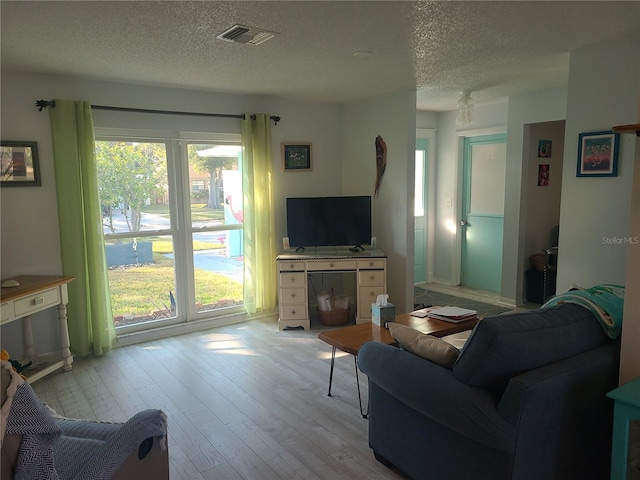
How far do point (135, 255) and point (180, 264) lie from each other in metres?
0.43

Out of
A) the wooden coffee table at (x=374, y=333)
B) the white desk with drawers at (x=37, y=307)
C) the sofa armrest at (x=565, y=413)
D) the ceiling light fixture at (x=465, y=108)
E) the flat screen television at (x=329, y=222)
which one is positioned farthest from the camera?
the flat screen television at (x=329, y=222)

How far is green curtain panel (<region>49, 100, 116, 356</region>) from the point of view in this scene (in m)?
3.74

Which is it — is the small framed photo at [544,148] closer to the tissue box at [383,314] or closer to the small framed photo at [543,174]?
the small framed photo at [543,174]

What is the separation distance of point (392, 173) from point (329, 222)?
2.72 ft

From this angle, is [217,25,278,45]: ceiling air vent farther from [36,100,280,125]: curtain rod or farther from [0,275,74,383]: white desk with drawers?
[0,275,74,383]: white desk with drawers

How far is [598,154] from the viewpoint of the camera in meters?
3.08

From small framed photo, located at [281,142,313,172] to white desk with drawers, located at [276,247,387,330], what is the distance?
3.53 ft

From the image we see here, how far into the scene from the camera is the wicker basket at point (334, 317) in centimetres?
476

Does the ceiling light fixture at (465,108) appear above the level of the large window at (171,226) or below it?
above

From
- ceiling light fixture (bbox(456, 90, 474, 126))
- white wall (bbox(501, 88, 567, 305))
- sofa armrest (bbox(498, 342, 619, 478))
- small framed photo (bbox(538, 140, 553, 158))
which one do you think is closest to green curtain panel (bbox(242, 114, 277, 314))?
ceiling light fixture (bbox(456, 90, 474, 126))

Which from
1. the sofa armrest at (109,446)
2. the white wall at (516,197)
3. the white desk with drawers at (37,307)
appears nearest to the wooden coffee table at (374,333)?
the sofa armrest at (109,446)

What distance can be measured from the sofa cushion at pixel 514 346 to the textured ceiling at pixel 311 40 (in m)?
1.58

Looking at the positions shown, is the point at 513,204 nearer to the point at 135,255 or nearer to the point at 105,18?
the point at 135,255

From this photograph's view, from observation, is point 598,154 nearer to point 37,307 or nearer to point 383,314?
point 383,314
